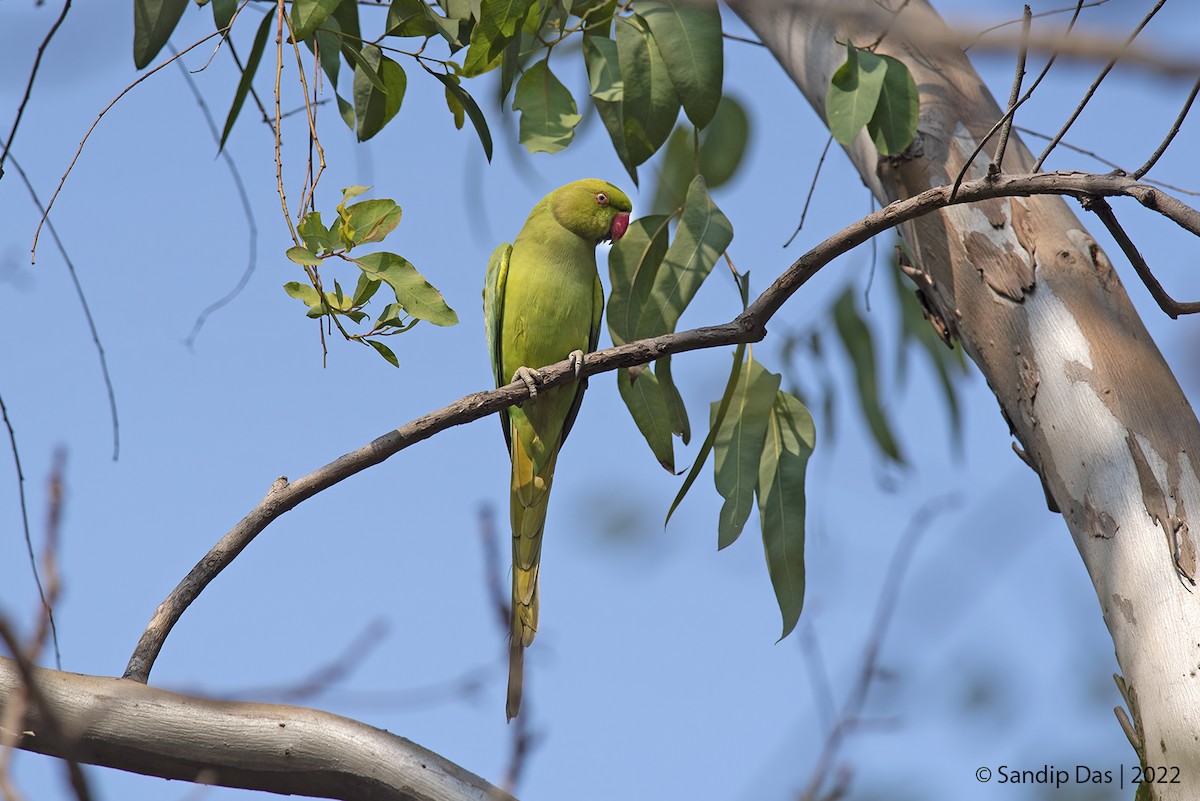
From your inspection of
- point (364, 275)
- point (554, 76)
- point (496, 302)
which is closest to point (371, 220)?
point (364, 275)

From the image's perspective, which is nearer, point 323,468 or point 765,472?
point 323,468

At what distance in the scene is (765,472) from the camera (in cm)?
240

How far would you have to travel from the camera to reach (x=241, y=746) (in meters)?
1.51

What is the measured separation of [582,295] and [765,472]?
3.49 feet

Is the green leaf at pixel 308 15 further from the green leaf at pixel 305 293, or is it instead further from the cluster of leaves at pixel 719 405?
the cluster of leaves at pixel 719 405

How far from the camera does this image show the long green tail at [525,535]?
2.66 metres

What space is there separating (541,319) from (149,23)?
133 cm

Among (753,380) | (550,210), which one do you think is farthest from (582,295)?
(753,380)

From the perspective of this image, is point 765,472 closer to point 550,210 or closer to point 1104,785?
point 1104,785

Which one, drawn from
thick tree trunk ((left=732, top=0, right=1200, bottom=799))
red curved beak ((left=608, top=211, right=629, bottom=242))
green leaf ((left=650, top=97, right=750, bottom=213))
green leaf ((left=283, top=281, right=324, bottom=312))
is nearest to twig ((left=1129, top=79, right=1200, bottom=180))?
thick tree trunk ((left=732, top=0, right=1200, bottom=799))

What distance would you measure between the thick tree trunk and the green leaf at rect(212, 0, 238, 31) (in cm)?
134

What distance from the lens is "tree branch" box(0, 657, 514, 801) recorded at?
1.49 metres

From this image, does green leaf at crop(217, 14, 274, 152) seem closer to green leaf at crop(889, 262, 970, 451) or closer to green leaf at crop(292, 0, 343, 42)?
green leaf at crop(292, 0, 343, 42)

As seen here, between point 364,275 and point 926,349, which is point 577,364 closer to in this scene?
point 364,275
